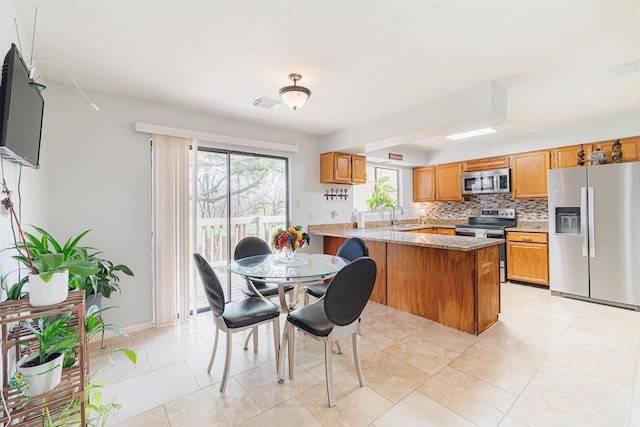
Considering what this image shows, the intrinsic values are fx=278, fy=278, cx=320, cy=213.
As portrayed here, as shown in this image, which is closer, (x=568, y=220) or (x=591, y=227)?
(x=591, y=227)

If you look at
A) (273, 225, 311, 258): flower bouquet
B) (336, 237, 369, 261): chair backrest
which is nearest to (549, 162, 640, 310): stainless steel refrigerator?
(336, 237, 369, 261): chair backrest

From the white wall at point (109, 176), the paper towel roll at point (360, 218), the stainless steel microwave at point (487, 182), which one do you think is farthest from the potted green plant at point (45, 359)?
the stainless steel microwave at point (487, 182)

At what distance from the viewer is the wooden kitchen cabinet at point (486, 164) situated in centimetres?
481

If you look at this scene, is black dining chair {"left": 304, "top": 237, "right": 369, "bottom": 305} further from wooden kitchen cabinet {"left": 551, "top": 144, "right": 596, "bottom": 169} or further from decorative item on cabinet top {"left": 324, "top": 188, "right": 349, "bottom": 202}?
wooden kitchen cabinet {"left": 551, "top": 144, "right": 596, "bottom": 169}

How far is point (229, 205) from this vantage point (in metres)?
3.64

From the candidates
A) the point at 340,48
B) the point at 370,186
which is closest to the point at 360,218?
the point at 370,186

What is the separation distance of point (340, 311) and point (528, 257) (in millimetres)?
3973

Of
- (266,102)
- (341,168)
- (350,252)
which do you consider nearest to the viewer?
(266,102)

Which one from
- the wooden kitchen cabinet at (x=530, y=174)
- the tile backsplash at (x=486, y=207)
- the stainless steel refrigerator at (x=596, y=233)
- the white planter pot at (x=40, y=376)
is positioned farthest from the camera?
the tile backsplash at (x=486, y=207)

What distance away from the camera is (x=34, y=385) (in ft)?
4.01

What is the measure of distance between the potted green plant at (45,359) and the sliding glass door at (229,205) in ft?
6.43

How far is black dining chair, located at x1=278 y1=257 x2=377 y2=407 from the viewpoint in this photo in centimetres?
174

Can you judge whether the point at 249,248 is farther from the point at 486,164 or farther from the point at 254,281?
the point at 486,164

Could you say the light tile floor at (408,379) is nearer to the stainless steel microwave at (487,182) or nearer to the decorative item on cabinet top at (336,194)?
the decorative item on cabinet top at (336,194)
